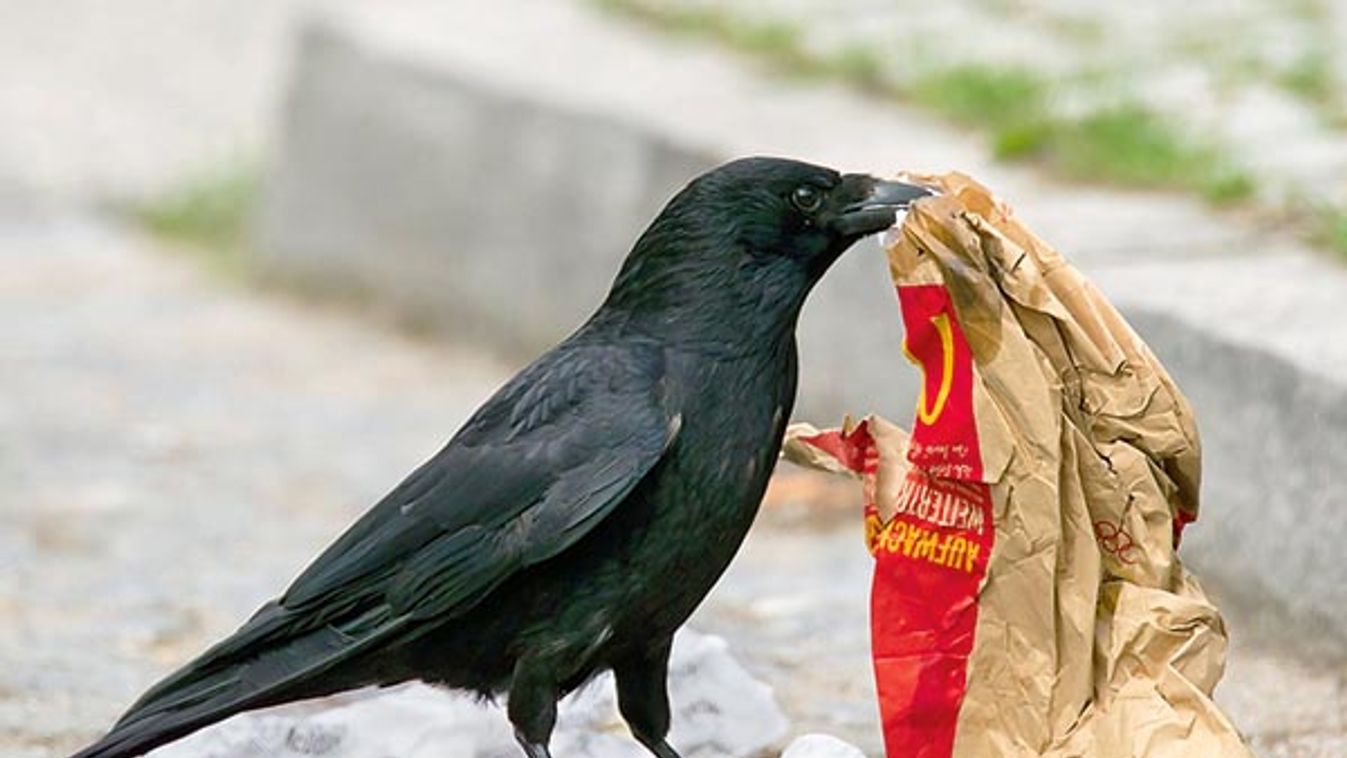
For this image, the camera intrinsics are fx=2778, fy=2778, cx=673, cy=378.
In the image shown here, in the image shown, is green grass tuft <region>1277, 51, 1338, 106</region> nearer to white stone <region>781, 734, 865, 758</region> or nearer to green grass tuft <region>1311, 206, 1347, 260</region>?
green grass tuft <region>1311, 206, 1347, 260</region>

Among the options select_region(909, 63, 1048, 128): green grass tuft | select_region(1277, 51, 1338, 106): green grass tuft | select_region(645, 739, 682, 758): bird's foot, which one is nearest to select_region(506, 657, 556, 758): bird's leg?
select_region(645, 739, 682, 758): bird's foot

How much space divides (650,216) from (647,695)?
9.97 feet

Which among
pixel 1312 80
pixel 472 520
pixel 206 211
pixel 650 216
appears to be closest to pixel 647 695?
pixel 472 520

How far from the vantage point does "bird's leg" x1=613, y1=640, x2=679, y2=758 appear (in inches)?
137

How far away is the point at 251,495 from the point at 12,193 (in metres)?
3.87

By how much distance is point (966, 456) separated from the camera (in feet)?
11.0

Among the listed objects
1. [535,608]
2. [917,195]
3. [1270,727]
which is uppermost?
[917,195]

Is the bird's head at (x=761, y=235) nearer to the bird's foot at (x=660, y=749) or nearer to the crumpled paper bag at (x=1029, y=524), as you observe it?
the crumpled paper bag at (x=1029, y=524)

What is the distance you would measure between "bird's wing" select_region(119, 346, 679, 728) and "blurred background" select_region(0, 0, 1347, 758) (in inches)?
14.5

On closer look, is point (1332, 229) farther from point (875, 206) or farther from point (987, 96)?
point (875, 206)

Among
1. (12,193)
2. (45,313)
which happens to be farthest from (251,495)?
(12,193)

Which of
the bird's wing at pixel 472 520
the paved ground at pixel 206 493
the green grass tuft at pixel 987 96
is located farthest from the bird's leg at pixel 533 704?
the green grass tuft at pixel 987 96

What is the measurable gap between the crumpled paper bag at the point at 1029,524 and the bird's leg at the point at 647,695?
0.28 m

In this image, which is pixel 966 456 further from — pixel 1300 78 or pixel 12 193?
pixel 12 193
